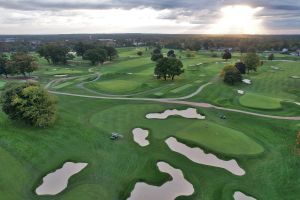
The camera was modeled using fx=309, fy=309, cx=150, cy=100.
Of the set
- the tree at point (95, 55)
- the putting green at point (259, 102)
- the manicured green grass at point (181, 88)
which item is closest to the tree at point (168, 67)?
the manicured green grass at point (181, 88)

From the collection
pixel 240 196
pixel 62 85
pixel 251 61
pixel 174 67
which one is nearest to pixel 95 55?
pixel 62 85

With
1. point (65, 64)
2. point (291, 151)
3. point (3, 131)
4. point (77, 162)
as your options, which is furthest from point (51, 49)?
point (291, 151)

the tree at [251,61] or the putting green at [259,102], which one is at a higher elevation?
the tree at [251,61]

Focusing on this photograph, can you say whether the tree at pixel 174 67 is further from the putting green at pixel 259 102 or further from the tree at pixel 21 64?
the tree at pixel 21 64

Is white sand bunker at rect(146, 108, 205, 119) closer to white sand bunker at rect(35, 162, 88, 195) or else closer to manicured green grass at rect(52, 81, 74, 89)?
white sand bunker at rect(35, 162, 88, 195)

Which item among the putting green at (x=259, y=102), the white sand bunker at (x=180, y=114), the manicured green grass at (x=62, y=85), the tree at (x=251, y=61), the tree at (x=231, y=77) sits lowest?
the manicured green grass at (x=62, y=85)

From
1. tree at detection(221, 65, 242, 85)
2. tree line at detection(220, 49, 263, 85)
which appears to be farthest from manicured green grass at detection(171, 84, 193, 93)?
tree line at detection(220, 49, 263, 85)
